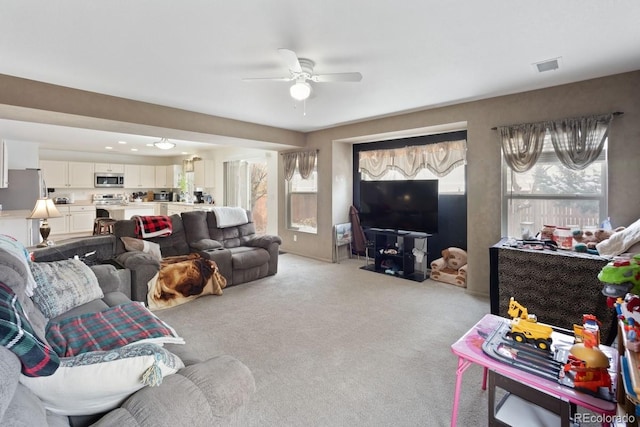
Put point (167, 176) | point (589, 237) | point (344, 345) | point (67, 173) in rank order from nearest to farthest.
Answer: point (344, 345), point (589, 237), point (67, 173), point (167, 176)

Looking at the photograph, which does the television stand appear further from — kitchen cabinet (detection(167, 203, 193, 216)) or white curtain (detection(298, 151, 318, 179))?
kitchen cabinet (detection(167, 203, 193, 216))

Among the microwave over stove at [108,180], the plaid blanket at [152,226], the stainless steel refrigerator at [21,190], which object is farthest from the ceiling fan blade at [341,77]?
the microwave over stove at [108,180]

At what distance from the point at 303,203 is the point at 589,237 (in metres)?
4.44

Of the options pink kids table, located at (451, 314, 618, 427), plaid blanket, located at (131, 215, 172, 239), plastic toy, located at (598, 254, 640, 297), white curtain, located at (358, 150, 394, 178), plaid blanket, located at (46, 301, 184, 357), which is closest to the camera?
pink kids table, located at (451, 314, 618, 427)

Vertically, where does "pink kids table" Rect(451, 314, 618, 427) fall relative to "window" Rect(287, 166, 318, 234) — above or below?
below

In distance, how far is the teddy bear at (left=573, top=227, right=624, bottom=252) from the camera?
2.90 metres

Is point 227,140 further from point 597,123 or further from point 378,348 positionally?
point 597,123

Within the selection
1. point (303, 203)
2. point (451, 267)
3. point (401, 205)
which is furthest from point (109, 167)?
point (451, 267)

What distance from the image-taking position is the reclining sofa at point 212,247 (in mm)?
3613

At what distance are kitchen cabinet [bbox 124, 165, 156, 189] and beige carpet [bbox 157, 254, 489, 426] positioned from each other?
6983 millimetres


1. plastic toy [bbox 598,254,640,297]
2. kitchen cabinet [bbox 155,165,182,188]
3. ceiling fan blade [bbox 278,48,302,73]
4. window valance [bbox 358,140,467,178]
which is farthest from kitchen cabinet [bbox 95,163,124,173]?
plastic toy [bbox 598,254,640,297]

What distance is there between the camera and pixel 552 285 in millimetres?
2893

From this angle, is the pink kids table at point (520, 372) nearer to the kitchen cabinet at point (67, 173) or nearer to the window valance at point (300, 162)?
the window valance at point (300, 162)

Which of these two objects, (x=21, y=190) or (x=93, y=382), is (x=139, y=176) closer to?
(x=21, y=190)
